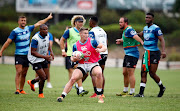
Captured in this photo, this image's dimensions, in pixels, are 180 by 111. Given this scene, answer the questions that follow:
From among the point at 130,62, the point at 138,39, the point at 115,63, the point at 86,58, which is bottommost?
the point at 115,63

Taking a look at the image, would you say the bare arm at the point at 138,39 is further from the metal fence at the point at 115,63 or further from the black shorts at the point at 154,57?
the metal fence at the point at 115,63

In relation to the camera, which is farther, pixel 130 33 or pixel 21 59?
pixel 21 59

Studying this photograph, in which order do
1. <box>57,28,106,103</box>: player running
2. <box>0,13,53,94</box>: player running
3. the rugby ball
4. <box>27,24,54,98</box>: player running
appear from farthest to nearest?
<box>0,13,53,94</box>: player running < <box>27,24,54,98</box>: player running < <box>57,28,106,103</box>: player running < the rugby ball

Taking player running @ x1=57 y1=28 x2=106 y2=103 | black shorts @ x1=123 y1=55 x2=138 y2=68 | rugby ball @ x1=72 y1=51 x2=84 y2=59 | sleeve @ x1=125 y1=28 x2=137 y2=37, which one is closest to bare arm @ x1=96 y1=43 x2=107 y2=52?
player running @ x1=57 y1=28 x2=106 y2=103

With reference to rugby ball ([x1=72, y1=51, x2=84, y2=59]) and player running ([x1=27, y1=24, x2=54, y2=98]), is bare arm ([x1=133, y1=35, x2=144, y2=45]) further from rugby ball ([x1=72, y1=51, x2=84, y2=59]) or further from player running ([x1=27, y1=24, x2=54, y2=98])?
player running ([x1=27, y1=24, x2=54, y2=98])

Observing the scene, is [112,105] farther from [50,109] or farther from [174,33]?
[174,33]

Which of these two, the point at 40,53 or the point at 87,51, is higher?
the point at 87,51

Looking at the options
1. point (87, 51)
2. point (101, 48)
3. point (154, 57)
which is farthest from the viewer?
point (154, 57)

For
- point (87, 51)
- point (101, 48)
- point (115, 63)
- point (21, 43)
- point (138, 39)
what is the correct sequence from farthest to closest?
point (115, 63), point (21, 43), point (138, 39), point (87, 51), point (101, 48)

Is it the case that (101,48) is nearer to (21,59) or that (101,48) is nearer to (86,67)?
(86,67)

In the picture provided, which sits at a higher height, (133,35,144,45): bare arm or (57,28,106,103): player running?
(133,35,144,45): bare arm

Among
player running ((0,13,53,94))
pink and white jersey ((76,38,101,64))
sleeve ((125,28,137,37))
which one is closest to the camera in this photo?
pink and white jersey ((76,38,101,64))

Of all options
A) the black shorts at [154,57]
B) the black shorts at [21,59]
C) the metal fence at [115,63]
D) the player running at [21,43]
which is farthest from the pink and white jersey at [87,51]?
the metal fence at [115,63]

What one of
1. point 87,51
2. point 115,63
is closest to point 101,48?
point 87,51
